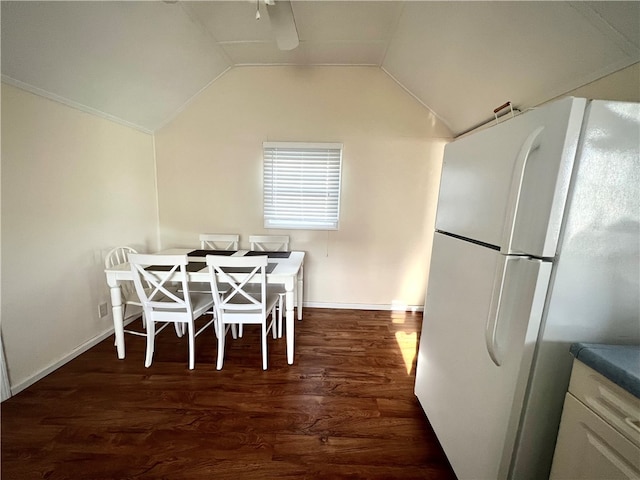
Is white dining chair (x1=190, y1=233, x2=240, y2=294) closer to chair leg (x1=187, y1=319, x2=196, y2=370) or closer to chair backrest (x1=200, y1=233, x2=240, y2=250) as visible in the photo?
chair backrest (x1=200, y1=233, x2=240, y2=250)

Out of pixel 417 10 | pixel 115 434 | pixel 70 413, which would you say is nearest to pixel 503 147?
pixel 417 10

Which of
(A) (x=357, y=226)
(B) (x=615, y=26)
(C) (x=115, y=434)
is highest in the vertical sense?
(B) (x=615, y=26)

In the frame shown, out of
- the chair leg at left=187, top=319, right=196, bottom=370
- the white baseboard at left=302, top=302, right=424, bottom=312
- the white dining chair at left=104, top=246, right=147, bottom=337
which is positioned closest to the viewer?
the chair leg at left=187, top=319, right=196, bottom=370

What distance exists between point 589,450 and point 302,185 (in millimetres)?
2816

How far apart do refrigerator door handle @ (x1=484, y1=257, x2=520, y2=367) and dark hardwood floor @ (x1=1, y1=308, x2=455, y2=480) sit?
0.93 metres

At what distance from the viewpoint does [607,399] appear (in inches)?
27.6

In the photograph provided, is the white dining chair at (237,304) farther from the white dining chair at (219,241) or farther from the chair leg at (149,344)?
the white dining chair at (219,241)

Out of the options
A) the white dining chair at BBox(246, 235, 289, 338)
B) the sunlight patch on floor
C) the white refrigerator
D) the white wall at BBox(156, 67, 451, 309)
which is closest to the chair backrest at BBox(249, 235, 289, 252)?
the white dining chair at BBox(246, 235, 289, 338)

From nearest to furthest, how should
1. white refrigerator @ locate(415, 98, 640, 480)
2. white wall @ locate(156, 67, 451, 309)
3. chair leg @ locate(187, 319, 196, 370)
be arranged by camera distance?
white refrigerator @ locate(415, 98, 640, 480)
chair leg @ locate(187, 319, 196, 370)
white wall @ locate(156, 67, 451, 309)

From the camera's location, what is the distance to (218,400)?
1.74 metres

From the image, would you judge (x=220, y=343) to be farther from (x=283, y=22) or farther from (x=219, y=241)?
(x=283, y=22)

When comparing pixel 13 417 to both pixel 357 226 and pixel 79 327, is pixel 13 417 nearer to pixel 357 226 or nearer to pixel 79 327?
pixel 79 327

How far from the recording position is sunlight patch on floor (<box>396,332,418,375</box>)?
2.20 m

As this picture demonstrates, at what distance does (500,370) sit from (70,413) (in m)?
2.47
